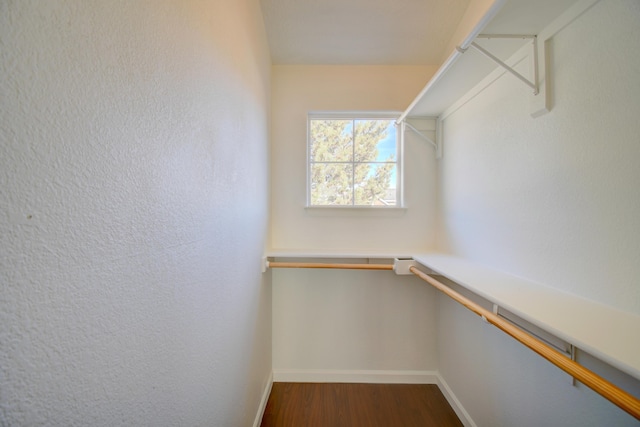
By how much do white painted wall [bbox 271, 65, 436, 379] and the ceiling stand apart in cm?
10

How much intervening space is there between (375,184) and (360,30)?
1.06m

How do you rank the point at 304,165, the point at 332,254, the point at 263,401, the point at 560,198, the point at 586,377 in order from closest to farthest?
the point at 586,377
the point at 560,198
the point at 263,401
the point at 332,254
the point at 304,165

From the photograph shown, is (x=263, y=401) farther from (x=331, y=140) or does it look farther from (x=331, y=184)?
(x=331, y=140)

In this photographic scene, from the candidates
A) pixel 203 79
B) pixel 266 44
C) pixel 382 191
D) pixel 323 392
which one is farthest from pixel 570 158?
pixel 323 392

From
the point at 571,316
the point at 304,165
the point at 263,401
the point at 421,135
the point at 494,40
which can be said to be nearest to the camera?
the point at 571,316

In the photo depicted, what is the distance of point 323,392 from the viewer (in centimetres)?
179

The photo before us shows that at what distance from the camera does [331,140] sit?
1.99m

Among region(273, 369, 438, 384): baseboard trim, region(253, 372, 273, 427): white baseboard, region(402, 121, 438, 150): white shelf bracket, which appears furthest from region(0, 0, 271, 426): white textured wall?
region(402, 121, 438, 150): white shelf bracket

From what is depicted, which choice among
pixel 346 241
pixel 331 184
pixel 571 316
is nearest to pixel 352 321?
pixel 346 241

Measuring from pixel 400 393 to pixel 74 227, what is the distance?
7.03 ft

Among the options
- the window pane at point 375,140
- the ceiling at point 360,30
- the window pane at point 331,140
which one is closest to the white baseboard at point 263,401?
the window pane at point 331,140

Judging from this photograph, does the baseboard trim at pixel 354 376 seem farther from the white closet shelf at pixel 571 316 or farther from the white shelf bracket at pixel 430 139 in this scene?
the white shelf bracket at pixel 430 139

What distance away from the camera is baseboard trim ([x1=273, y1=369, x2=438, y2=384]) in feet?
6.20

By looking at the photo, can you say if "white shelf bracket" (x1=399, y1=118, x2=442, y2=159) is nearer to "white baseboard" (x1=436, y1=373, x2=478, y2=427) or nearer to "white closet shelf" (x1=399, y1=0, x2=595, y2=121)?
"white closet shelf" (x1=399, y1=0, x2=595, y2=121)
